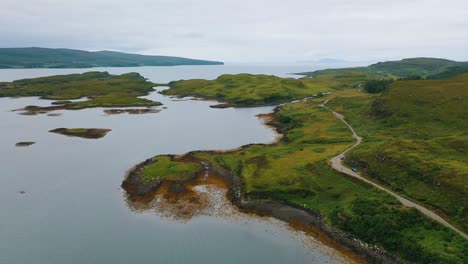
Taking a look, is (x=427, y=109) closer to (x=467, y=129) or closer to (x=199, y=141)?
(x=467, y=129)

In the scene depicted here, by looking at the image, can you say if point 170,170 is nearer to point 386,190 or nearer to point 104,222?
point 104,222

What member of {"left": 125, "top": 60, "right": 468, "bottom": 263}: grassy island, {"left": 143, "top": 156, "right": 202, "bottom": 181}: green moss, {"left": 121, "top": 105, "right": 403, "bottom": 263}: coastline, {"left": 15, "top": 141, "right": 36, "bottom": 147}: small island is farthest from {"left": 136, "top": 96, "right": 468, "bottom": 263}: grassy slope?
{"left": 15, "top": 141, "right": 36, "bottom": 147}: small island

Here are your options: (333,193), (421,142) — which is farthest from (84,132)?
(421,142)

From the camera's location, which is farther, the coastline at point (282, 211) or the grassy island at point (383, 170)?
the grassy island at point (383, 170)

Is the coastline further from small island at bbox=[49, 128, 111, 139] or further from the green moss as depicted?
small island at bbox=[49, 128, 111, 139]

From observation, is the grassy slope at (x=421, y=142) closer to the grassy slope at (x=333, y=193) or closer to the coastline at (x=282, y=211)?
the grassy slope at (x=333, y=193)

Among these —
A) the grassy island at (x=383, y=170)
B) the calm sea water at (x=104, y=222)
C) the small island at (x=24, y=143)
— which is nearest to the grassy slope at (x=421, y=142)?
the grassy island at (x=383, y=170)
